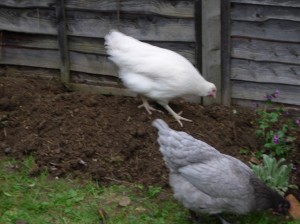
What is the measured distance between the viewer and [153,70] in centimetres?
554

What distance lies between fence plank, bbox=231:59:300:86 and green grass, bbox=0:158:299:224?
5.08ft

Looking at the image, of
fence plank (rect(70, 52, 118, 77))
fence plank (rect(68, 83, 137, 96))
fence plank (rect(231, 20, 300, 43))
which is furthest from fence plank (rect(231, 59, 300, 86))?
fence plank (rect(70, 52, 118, 77))

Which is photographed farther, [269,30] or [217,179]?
[269,30]

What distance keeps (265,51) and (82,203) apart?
2276 mm

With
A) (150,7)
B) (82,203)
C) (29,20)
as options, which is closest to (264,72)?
(150,7)

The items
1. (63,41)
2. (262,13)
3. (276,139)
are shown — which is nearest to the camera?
(276,139)

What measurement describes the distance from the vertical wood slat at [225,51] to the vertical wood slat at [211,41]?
38 mm

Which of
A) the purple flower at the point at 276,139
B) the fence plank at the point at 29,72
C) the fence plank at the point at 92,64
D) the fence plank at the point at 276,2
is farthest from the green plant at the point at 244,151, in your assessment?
the fence plank at the point at 29,72

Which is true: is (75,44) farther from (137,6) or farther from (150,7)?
(150,7)

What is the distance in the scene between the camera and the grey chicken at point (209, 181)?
4.48m

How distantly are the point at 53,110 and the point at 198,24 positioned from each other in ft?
5.26

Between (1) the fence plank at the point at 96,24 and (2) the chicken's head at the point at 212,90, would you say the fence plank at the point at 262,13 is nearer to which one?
(1) the fence plank at the point at 96,24

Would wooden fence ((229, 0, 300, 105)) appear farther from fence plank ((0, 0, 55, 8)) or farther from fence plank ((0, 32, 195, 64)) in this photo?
fence plank ((0, 0, 55, 8))

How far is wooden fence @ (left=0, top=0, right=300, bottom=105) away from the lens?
228 inches
